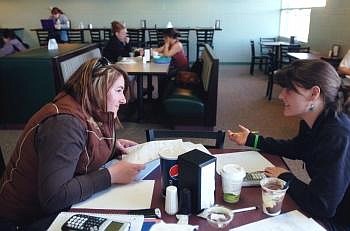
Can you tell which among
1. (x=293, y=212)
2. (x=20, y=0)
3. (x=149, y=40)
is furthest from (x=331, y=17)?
(x=20, y=0)

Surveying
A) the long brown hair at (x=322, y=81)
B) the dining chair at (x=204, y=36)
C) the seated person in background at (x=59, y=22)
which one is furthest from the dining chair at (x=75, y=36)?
the long brown hair at (x=322, y=81)

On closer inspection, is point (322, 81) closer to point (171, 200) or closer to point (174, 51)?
point (171, 200)

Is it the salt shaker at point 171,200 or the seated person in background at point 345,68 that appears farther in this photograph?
the seated person in background at point 345,68

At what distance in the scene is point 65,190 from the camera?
1.11 meters

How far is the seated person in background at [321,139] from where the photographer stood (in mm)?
1129

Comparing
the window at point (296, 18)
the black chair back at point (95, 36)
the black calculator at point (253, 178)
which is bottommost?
the black calculator at point (253, 178)

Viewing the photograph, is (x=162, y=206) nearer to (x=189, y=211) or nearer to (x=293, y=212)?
(x=189, y=211)

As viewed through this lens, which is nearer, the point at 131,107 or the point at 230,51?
the point at 131,107

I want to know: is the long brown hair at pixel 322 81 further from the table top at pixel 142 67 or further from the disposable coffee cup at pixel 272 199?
the table top at pixel 142 67

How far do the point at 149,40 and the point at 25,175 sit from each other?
7787 millimetres

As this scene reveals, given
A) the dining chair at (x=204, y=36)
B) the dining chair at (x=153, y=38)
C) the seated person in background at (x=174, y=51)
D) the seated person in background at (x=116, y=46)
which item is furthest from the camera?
the dining chair at (x=153, y=38)

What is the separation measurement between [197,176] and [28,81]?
3457 mm

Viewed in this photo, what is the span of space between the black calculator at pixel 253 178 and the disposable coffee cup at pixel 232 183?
12 centimetres

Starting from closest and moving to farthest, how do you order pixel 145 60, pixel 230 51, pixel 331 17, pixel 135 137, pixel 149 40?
pixel 135 137
pixel 145 60
pixel 331 17
pixel 149 40
pixel 230 51
